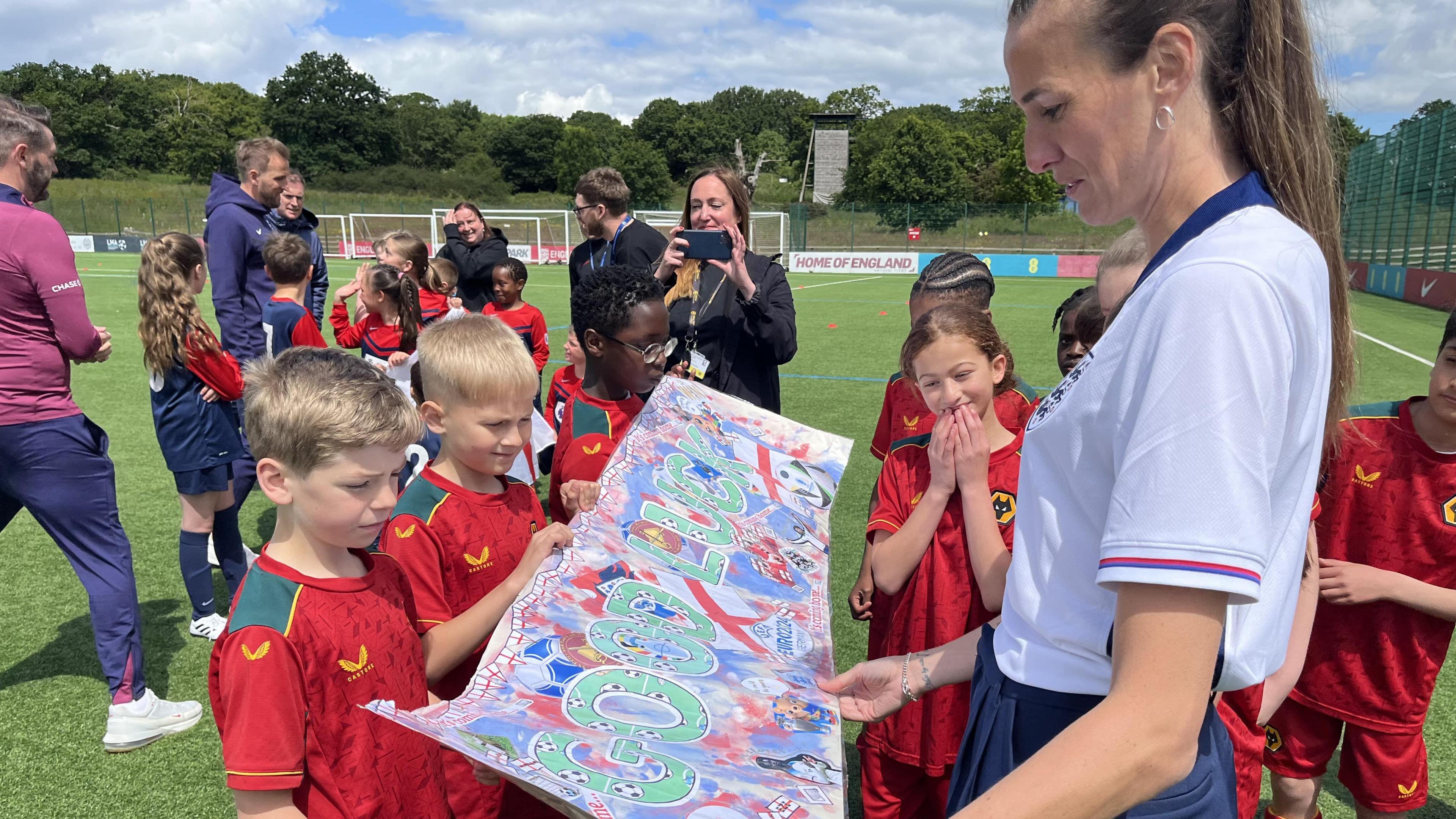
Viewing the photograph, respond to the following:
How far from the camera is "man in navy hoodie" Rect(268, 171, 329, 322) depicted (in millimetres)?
6594

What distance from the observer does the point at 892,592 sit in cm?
255

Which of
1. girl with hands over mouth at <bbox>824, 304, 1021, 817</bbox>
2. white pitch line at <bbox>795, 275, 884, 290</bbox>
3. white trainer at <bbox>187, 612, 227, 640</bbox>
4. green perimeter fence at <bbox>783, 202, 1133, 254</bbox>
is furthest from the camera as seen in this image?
green perimeter fence at <bbox>783, 202, 1133, 254</bbox>

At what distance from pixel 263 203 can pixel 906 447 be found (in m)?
5.22

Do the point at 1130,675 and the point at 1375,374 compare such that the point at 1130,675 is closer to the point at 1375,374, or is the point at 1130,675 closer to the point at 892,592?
the point at 892,592

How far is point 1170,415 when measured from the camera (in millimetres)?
895

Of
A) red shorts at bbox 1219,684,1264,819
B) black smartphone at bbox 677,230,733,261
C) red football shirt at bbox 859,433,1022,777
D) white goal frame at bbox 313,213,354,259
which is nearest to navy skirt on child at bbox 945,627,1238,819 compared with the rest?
red shorts at bbox 1219,684,1264,819

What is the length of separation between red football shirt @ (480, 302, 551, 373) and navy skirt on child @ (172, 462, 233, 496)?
2.87m

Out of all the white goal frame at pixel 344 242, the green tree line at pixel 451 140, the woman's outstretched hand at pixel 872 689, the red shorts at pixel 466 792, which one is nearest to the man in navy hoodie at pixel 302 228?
the red shorts at pixel 466 792

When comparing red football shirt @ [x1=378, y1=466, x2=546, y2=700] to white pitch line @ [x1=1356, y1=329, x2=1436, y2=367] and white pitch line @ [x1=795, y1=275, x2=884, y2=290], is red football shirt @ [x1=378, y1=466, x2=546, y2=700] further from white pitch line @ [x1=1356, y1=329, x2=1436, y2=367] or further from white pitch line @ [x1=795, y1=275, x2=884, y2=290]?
white pitch line @ [x1=795, y1=275, x2=884, y2=290]

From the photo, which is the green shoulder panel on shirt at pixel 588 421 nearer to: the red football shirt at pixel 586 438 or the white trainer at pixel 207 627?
the red football shirt at pixel 586 438

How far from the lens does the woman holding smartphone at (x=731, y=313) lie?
4.64m

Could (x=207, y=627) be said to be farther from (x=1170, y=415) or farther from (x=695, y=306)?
(x=1170, y=415)

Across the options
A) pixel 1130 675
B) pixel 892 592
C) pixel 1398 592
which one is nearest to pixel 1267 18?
pixel 1130 675

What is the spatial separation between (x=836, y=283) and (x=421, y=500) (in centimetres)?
2792
